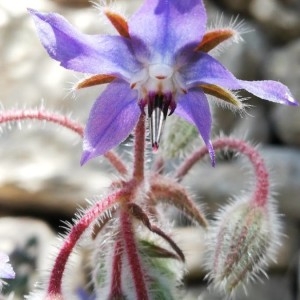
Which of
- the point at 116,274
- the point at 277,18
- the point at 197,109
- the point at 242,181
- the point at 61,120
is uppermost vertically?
the point at 197,109

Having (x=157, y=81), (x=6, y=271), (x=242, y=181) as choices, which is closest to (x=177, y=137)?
(x=157, y=81)

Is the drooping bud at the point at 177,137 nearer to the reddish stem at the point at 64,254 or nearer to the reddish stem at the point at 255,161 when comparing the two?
the reddish stem at the point at 255,161

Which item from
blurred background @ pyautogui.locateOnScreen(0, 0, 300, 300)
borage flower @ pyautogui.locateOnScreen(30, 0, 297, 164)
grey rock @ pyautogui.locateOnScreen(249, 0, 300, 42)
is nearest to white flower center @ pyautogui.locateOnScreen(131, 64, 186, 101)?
borage flower @ pyautogui.locateOnScreen(30, 0, 297, 164)

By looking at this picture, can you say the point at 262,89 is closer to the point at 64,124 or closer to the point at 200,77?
the point at 200,77

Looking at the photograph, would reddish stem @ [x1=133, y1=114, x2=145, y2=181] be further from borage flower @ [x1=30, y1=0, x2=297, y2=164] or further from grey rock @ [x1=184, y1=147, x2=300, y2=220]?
grey rock @ [x1=184, y1=147, x2=300, y2=220]

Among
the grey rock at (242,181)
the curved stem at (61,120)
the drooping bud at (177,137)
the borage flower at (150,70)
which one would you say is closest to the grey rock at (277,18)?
the grey rock at (242,181)

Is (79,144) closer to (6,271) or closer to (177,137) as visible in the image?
(177,137)

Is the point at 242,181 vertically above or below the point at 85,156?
below
